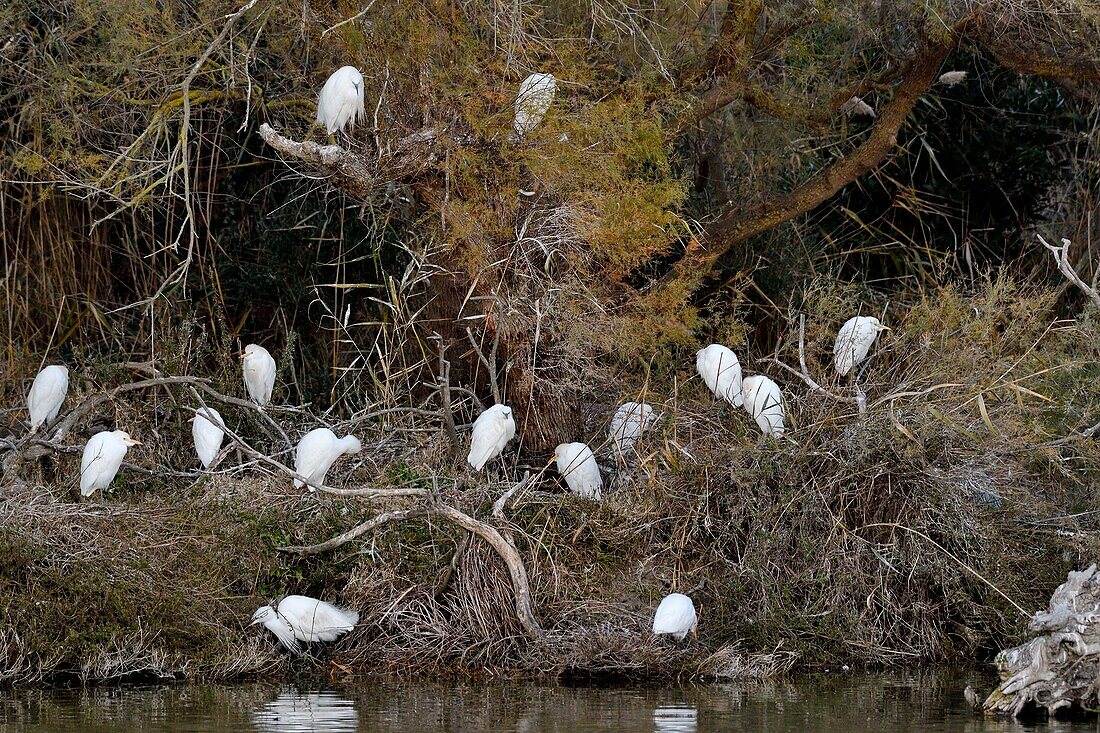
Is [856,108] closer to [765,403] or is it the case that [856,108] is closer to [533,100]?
[765,403]

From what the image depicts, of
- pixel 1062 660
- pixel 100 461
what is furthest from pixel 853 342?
pixel 100 461

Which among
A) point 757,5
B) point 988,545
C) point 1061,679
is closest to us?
point 1061,679

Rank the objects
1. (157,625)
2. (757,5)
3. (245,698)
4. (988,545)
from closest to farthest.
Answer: (245,698), (157,625), (988,545), (757,5)

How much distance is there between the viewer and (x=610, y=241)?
7.09 m

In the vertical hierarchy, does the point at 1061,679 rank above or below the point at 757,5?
below

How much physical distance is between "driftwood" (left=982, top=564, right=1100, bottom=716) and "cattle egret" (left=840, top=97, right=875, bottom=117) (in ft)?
14.8

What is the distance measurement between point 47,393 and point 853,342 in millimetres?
4131

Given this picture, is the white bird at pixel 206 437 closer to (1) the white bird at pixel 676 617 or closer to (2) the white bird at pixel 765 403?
(1) the white bird at pixel 676 617

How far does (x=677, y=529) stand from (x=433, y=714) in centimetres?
198

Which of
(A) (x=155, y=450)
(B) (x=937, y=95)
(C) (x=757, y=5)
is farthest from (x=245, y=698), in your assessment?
(B) (x=937, y=95)

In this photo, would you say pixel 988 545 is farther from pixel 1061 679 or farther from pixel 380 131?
pixel 380 131

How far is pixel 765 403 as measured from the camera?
7199 millimetres

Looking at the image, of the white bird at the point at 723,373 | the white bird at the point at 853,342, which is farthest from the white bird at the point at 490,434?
the white bird at the point at 853,342

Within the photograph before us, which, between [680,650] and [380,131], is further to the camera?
[380,131]
